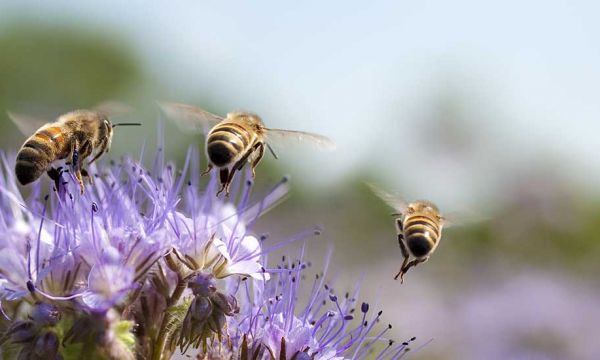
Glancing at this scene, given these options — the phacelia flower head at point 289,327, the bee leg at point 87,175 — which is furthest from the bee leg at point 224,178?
the bee leg at point 87,175

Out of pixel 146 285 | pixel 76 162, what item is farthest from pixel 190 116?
pixel 146 285

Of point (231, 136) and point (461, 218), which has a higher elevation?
point (461, 218)

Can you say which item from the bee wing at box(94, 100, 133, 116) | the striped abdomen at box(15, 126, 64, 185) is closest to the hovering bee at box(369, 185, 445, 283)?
the bee wing at box(94, 100, 133, 116)

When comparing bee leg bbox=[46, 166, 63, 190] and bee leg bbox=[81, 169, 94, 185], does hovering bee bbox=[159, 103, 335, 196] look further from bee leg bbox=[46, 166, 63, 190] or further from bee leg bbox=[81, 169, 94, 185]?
bee leg bbox=[46, 166, 63, 190]

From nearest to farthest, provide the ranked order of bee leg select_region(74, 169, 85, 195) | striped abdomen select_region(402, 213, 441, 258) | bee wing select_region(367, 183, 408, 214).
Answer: bee leg select_region(74, 169, 85, 195)
striped abdomen select_region(402, 213, 441, 258)
bee wing select_region(367, 183, 408, 214)

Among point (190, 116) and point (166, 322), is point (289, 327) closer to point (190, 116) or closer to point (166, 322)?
point (166, 322)

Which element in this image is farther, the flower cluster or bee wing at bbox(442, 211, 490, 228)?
bee wing at bbox(442, 211, 490, 228)
